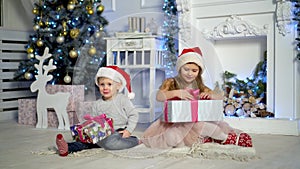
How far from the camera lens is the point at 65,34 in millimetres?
4211

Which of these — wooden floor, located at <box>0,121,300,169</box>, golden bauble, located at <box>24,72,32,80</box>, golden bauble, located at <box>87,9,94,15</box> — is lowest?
wooden floor, located at <box>0,121,300,169</box>

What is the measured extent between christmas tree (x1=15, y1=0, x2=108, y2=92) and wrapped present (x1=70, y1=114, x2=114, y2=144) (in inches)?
60.8

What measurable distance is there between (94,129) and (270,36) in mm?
1922

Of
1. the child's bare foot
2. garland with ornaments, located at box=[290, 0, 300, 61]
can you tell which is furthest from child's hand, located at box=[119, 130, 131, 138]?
garland with ornaments, located at box=[290, 0, 300, 61]

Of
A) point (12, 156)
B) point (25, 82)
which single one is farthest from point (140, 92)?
point (25, 82)

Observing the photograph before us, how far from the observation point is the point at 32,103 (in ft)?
13.8

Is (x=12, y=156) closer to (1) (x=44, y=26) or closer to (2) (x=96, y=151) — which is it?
(2) (x=96, y=151)

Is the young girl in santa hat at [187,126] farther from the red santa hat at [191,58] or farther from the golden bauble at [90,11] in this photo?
the golden bauble at [90,11]

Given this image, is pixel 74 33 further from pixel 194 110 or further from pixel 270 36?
pixel 194 110

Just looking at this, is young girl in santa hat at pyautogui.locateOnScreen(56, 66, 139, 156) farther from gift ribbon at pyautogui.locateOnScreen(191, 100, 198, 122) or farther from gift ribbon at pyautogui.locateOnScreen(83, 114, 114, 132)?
gift ribbon at pyautogui.locateOnScreen(191, 100, 198, 122)

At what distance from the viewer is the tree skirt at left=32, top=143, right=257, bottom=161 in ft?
8.02

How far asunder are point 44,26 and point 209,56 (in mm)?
1725

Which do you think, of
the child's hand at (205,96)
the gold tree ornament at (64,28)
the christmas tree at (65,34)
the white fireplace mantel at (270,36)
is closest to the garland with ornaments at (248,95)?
the white fireplace mantel at (270,36)

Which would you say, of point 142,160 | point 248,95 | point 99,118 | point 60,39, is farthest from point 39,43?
point 142,160
